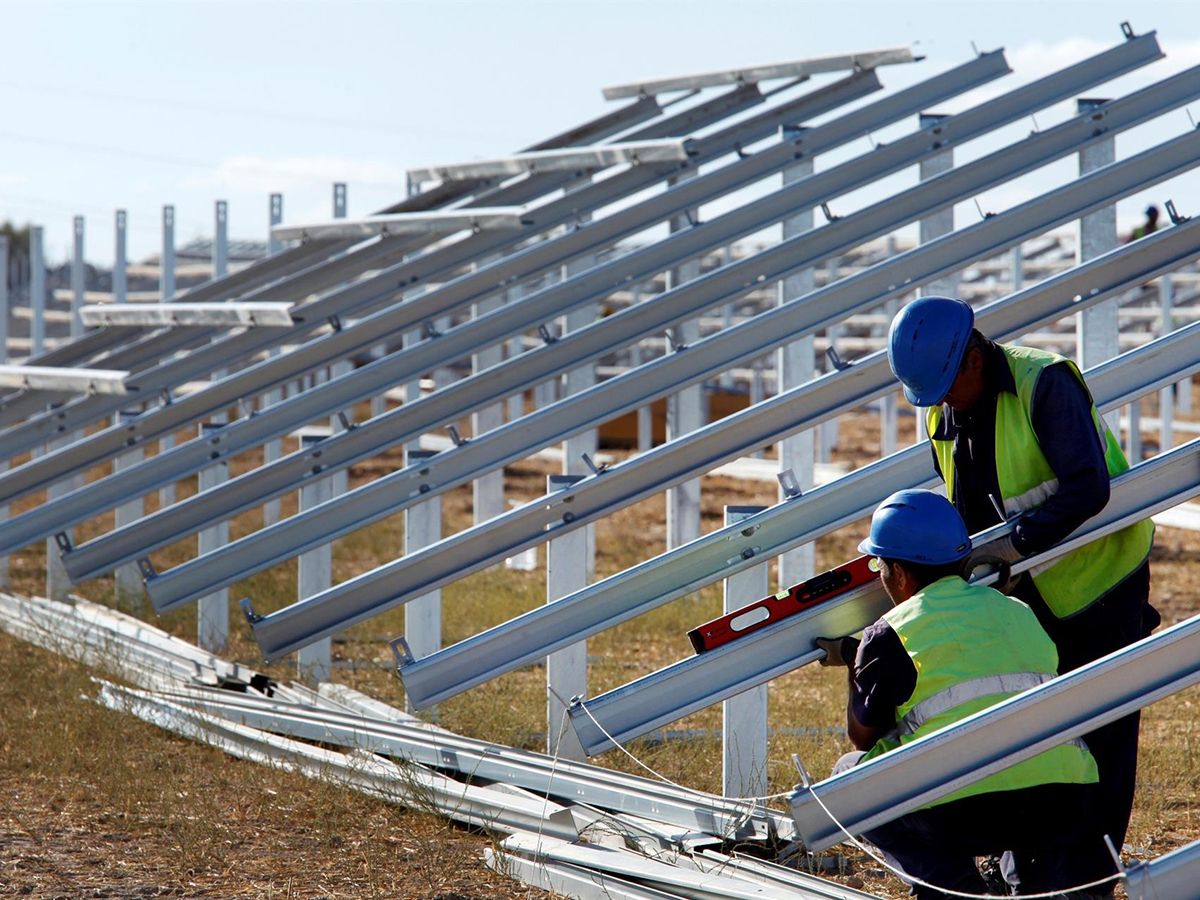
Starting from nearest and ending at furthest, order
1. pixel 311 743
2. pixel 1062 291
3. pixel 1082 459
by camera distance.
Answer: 1. pixel 1082 459
2. pixel 1062 291
3. pixel 311 743

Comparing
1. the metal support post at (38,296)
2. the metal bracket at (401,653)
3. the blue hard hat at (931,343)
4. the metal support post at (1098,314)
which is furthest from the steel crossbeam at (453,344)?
the metal support post at (38,296)

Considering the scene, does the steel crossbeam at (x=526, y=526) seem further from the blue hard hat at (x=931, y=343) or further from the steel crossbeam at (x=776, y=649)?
the blue hard hat at (x=931, y=343)

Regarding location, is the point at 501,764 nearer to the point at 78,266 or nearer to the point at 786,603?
the point at 786,603

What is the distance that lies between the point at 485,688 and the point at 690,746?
4.02 ft

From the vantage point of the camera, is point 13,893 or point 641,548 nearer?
point 13,893

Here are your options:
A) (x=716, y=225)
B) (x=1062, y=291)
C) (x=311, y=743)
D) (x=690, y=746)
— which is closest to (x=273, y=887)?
(x=311, y=743)

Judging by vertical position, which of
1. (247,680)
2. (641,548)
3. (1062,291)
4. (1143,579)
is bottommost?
(641,548)

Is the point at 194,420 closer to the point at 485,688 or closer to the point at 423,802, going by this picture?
the point at 485,688

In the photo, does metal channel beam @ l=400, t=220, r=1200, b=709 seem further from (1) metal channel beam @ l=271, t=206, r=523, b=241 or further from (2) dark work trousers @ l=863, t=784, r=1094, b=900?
(1) metal channel beam @ l=271, t=206, r=523, b=241

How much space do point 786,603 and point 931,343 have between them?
2.52 ft

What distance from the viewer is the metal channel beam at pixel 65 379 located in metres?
8.03

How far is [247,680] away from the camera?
6.37 m

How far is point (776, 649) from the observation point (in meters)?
3.99

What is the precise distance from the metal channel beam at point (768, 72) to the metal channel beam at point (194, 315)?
3.09 meters
